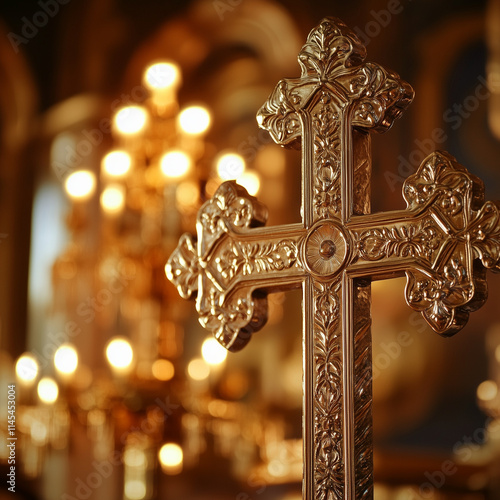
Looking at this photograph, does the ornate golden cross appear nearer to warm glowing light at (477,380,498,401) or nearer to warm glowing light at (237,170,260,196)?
warm glowing light at (477,380,498,401)

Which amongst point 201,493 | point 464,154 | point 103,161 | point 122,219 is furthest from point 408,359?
point 103,161

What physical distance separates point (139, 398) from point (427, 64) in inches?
81.3

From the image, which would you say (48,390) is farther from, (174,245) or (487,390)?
(487,390)

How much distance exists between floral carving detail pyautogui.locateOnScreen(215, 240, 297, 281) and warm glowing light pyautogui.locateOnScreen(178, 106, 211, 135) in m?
2.76

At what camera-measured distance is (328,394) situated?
1409mm

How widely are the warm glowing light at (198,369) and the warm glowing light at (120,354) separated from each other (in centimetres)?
31

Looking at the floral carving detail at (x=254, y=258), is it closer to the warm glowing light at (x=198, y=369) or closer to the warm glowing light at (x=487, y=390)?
the warm glowing light at (x=487, y=390)

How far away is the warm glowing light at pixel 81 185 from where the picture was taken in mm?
4801

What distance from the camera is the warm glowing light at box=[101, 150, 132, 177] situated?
178 inches

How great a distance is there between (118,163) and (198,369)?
3.79 ft

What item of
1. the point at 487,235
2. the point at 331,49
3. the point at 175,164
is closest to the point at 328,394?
the point at 487,235

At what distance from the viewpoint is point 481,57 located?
Answer: 146 inches

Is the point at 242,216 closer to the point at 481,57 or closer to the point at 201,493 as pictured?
the point at 481,57

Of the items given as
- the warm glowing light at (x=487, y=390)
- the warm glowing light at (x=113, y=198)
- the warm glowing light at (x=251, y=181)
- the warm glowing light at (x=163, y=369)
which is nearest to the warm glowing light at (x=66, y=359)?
the warm glowing light at (x=163, y=369)
